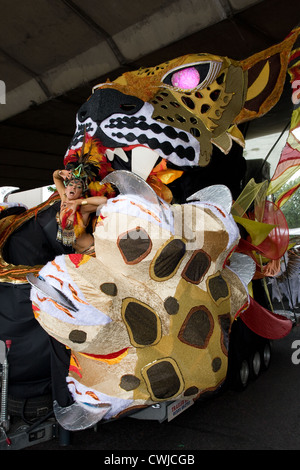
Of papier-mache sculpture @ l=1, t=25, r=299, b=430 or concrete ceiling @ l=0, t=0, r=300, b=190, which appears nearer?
papier-mache sculpture @ l=1, t=25, r=299, b=430

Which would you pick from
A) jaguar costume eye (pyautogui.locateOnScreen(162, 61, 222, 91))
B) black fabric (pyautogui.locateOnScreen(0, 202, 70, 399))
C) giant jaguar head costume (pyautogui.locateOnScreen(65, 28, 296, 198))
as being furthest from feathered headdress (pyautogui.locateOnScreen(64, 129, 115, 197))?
jaguar costume eye (pyautogui.locateOnScreen(162, 61, 222, 91))

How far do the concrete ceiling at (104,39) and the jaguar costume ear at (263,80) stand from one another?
35cm

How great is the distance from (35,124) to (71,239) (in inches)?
198

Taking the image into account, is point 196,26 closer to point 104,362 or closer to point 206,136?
point 206,136

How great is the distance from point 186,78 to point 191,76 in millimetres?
33

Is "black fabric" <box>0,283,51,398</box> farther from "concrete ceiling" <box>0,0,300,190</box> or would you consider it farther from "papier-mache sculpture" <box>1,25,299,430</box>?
"concrete ceiling" <box>0,0,300,190</box>

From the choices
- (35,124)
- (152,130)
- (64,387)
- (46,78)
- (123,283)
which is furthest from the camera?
(35,124)

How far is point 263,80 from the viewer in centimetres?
266

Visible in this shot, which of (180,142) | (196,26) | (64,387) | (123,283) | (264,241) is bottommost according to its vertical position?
(64,387)

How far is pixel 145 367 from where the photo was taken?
5.65ft

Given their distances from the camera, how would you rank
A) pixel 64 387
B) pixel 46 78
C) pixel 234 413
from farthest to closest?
pixel 46 78, pixel 234 413, pixel 64 387

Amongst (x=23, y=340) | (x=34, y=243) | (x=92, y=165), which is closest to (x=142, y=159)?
(x=92, y=165)

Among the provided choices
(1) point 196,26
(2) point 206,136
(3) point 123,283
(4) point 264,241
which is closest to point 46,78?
(1) point 196,26

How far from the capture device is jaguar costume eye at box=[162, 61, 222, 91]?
2496 mm
